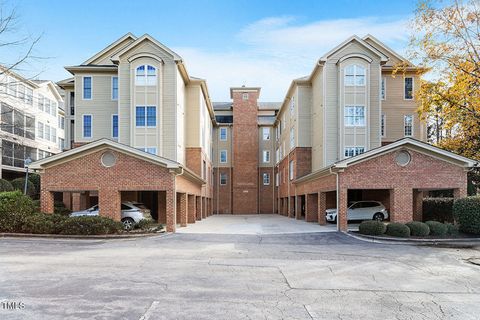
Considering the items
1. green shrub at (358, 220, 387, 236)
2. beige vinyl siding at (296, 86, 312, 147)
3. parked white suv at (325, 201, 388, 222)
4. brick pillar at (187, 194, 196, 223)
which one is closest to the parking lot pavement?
green shrub at (358, 220, 387, 236)

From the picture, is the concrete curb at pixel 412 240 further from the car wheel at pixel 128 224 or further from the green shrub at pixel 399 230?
the car wheel at pixel 128 224

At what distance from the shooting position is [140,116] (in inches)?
1083

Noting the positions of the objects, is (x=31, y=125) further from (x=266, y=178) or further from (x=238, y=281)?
(x=238, y=281)

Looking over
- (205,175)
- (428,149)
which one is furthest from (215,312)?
(205,175)

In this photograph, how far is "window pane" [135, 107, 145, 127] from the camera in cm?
2745

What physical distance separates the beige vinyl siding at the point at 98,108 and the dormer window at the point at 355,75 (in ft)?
56.4

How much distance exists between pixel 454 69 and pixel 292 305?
758 inches

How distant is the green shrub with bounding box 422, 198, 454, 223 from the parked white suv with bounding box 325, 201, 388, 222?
243 centimetres

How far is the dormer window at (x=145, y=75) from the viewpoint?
27344mm

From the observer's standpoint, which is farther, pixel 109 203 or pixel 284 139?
pixel 284 139

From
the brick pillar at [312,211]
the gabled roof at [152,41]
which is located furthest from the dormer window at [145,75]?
the brick pillar at [312,211]

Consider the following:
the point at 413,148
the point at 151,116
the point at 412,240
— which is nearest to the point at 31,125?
the point at 151,116

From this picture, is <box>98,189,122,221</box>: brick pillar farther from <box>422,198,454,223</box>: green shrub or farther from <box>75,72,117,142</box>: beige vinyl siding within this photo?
<box>422,198,454,223</box>: green shrub

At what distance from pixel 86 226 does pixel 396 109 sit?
2449cm
